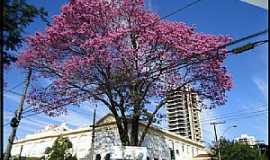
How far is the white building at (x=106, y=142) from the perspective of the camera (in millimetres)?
43875

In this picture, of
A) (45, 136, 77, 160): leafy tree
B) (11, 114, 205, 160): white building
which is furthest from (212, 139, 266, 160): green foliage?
(45, 136, 77, 160): leafy tree

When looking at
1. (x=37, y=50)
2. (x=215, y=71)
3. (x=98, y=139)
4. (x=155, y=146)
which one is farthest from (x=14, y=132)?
(x=155, y=146)

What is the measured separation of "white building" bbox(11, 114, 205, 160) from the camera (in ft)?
144

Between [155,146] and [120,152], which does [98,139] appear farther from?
[120,152]

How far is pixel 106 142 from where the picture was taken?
44125 mm

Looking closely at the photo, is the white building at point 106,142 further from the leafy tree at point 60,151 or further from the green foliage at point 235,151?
the green foliage at point 235,151

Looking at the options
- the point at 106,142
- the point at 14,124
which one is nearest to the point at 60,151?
the point at 106,142

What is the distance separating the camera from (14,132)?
16.7 metres

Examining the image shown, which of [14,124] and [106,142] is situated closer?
[14,124]

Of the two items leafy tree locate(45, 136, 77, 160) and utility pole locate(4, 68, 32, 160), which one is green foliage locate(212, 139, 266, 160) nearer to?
leafy tree locate(45, 136, 77, 160)

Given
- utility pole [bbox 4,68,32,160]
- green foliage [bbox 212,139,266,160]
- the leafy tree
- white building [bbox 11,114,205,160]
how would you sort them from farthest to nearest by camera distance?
green foliage [bbox 212,139,266,160]
white building [bbox 11,114,205,160]
the leafy tree
utility pole [bbox 4,68,32,160]

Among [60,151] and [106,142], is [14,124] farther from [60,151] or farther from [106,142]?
[106,142]

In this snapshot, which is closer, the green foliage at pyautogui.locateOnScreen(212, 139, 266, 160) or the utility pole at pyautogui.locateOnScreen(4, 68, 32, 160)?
the utility pole at pyautogui.locateOnScreen(4, 68, 32, 160)

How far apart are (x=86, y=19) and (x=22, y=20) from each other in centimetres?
1378
